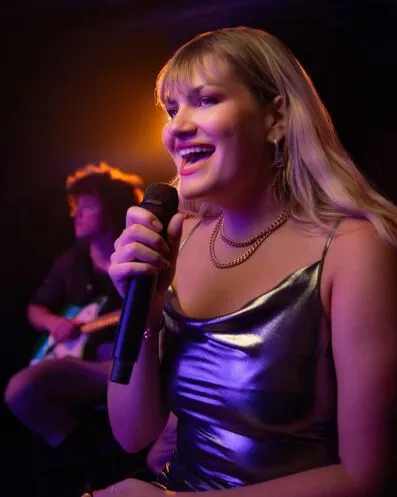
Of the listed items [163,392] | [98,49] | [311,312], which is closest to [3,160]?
[98,49]

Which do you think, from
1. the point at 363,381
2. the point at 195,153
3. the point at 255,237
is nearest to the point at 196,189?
the point at 195,153

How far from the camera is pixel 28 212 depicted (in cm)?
330

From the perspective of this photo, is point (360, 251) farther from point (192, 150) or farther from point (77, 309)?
point (77, 309)

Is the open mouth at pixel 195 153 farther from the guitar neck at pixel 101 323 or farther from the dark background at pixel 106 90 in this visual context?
the guitar neck at pixel 101 323

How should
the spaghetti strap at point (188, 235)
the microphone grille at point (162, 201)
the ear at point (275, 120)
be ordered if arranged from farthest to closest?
the spaghetti strap at point (188, 235), the ear at point (275, 120), the microphone grille at point (162, 201)

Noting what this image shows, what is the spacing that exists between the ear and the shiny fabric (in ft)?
0.85

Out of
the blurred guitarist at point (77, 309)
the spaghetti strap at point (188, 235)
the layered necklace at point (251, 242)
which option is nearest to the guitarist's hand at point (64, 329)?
the blurred guitarist at point (77, 309)

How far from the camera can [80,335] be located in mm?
2812

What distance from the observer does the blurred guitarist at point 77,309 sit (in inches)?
105

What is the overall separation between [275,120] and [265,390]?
488 millimetres

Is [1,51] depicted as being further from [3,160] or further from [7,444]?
[7,444]

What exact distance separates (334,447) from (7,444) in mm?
2738

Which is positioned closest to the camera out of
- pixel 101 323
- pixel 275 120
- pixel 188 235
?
pixel 275 120

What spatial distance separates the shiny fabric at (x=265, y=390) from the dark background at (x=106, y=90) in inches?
46.8
